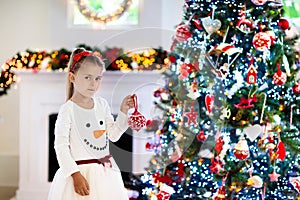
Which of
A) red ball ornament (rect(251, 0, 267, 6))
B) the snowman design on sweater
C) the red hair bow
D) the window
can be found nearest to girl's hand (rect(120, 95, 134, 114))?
the snowman design on sweater

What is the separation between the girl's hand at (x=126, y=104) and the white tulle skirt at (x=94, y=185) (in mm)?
249

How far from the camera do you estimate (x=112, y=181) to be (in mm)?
2229

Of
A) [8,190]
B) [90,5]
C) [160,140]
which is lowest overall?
[8,190]

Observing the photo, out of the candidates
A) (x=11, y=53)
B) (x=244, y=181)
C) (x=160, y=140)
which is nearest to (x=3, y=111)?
(x=11, y=53)

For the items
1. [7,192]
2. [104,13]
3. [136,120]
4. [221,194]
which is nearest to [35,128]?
[7,192]

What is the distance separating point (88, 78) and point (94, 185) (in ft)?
1.42

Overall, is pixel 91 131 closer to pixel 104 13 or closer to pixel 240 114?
pixel 240 114

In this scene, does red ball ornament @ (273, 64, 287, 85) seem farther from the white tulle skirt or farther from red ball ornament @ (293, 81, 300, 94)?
the white tulle skirt

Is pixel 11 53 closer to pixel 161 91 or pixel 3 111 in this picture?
pixel 3 111

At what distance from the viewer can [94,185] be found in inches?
86.0

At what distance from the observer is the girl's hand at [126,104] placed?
7.23 feet

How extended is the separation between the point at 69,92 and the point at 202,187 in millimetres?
1383

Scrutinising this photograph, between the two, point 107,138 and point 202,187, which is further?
point 202,187

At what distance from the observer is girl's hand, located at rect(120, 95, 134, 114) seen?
2205 mm
